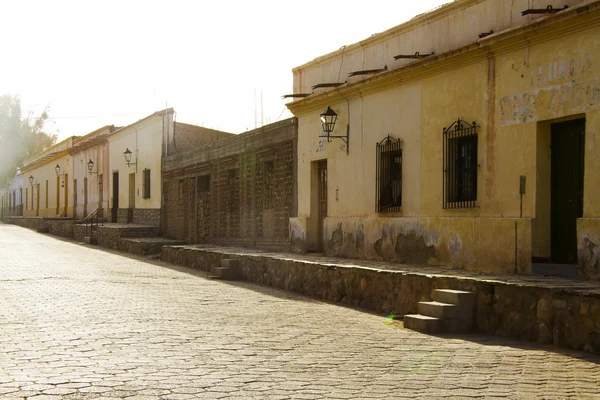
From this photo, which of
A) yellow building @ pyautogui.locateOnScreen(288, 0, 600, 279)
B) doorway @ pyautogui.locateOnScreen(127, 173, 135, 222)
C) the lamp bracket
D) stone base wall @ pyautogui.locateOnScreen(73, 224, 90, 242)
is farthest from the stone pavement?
stone base wall @ pyautogui.locateOnScreen(73, 224, 90, 242)

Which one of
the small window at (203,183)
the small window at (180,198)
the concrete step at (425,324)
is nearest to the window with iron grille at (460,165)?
the concrete step at (425,324)

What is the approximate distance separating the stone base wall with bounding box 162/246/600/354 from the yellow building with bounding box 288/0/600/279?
140cm

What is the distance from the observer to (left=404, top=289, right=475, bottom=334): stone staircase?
9.00m

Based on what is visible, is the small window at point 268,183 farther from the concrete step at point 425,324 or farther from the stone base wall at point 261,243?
the concrete step at point 425,324

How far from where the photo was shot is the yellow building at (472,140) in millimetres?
10172

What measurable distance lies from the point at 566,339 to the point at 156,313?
5.23 meters

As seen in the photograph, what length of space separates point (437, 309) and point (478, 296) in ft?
1.79

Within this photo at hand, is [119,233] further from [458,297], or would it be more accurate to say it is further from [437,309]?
[458,297]

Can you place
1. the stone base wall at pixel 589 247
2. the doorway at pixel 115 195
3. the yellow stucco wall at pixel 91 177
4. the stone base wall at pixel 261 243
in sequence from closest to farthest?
1. the stone base wall at pixel 589 247
2. the stone base wall at pixel 261 243
3. the doorway at pixel 115 195
4. the yellow stucco wall at pixel 91 177

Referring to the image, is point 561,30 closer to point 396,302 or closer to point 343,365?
point 396,302

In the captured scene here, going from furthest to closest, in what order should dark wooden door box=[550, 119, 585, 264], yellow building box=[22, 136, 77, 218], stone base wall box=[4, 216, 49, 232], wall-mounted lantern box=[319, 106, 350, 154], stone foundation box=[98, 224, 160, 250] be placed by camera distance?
yellow building box=[22, 136, 77, 218] → stone base wall box=[4, 216, 49, 232] → stone foundation box=[98, 224, 160, 250] → wall-mounted lantern box=[319, 106, 350, 154] → dark wooden door box=[550, 119, 585, 264]

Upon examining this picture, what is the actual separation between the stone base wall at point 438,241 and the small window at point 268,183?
12.5 feet

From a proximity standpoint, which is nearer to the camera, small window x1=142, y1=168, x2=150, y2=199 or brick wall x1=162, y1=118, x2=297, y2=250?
brick wall x1=162, y1=118, x2=297, y2=250

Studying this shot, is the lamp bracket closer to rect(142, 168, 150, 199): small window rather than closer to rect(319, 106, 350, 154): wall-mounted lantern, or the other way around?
rect(319, 106, 350, 154): wall-mounted lantern
